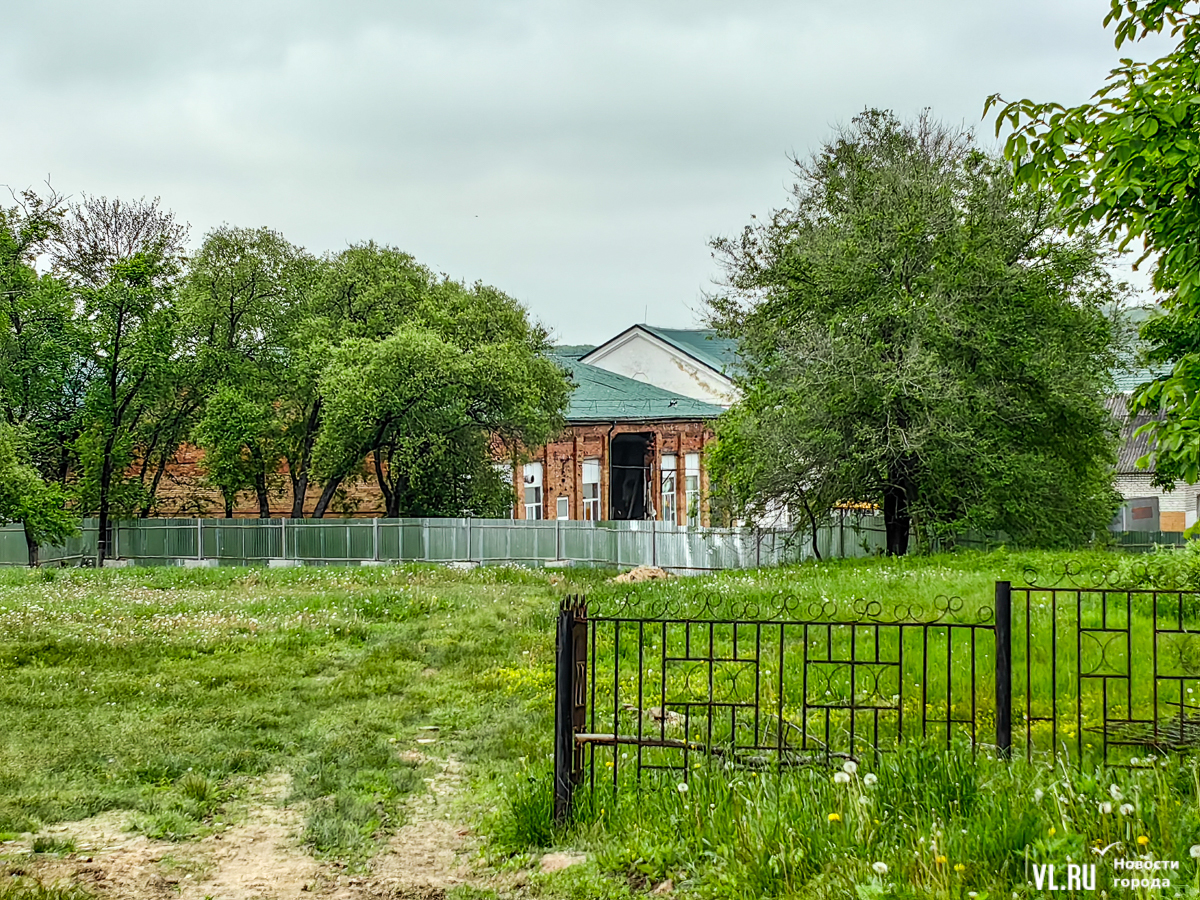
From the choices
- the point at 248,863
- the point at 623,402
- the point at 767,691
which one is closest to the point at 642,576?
the point at 767,691

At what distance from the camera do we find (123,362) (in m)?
31.7

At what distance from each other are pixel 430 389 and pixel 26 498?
414 inches

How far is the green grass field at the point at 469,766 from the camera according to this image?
15.2 ft

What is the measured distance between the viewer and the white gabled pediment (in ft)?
138

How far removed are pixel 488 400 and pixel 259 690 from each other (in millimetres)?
21428

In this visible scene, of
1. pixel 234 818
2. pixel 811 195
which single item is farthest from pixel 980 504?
pixel 234 818

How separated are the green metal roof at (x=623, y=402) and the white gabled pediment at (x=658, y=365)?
82.7 inches

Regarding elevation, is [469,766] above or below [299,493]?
below

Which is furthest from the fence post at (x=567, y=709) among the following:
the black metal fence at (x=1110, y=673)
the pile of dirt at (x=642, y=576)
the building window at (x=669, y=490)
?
the building window at (x=669, y=490)

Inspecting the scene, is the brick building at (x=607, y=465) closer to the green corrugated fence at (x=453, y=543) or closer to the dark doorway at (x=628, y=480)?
the dark doorway at (x=628, y=480)

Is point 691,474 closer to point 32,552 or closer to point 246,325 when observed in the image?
point 246,325

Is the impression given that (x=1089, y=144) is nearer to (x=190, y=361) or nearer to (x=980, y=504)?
(x=980, y=504)

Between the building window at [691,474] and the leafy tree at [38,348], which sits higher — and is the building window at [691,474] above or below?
below

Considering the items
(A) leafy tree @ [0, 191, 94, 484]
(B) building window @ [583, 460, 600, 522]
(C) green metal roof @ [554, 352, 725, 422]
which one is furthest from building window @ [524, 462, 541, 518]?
(A) leafy tree @ [0, 191, 94, 484]
